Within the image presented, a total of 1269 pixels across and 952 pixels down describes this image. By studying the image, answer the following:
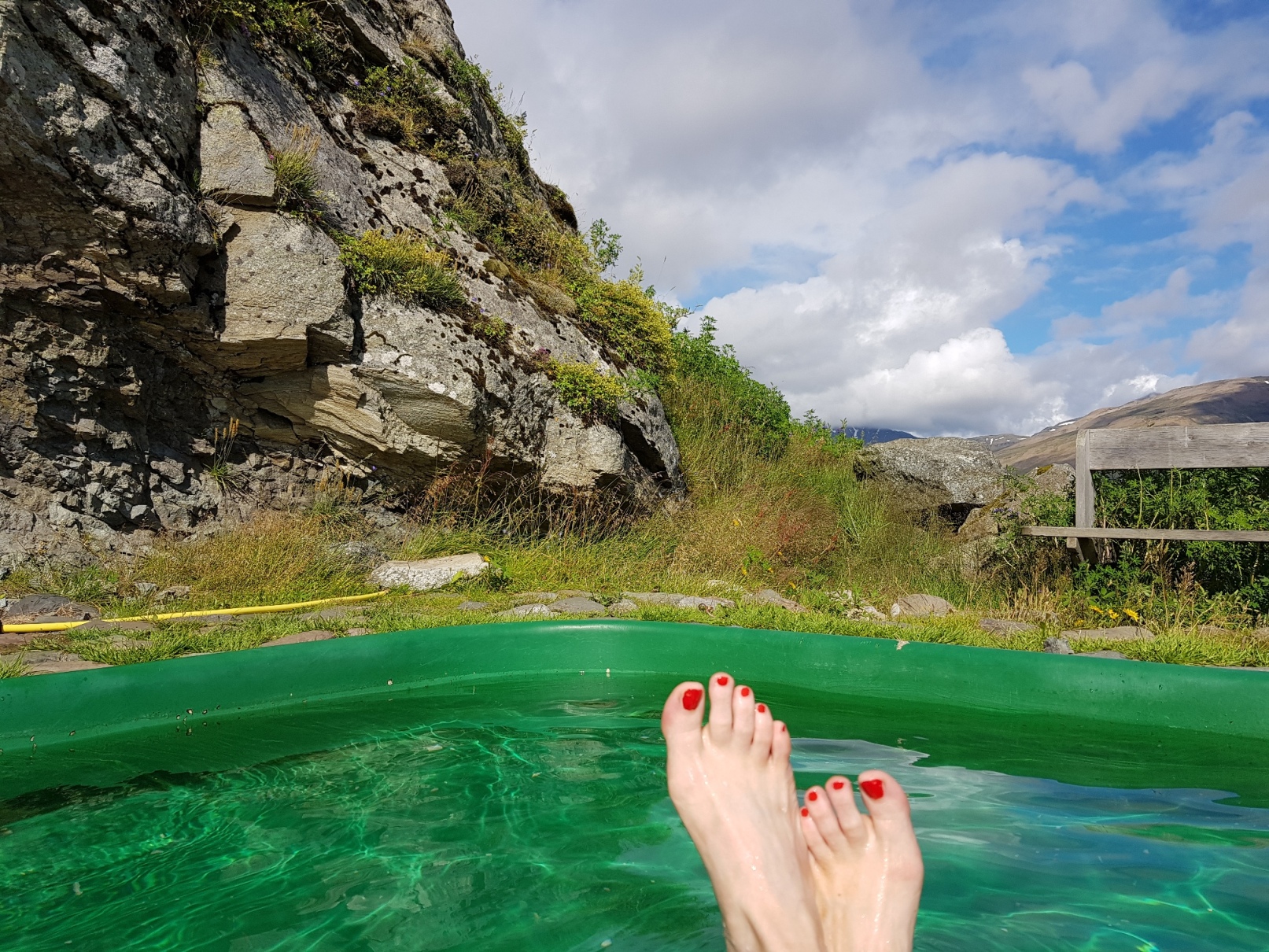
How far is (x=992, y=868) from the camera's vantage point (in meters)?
1.73

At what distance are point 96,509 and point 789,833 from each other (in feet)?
14.8

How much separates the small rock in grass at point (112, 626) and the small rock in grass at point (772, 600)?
10.1ft

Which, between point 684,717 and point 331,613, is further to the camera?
point 331,613

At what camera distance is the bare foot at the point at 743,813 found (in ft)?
3.83

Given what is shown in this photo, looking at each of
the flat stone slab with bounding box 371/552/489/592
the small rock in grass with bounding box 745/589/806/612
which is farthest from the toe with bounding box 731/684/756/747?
the flat stone slab with bounding box 371/552/489/592

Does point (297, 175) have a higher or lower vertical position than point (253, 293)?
higher

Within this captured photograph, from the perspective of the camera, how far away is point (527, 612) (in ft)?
12.6

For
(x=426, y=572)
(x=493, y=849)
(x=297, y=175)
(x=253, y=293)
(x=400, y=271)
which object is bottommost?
(x=493, y=849)

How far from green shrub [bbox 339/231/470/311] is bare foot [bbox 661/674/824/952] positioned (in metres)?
4.48

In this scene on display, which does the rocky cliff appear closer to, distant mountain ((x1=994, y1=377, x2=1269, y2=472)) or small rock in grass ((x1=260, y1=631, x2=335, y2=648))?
small rock in grass ((x1=260, y1=631, x2=335, y2=648))

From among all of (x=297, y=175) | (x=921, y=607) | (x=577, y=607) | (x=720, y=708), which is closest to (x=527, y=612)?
(x=577, y=607)

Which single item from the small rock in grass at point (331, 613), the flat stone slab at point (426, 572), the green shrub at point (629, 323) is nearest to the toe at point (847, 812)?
the small rock in grass at point (331, 613)

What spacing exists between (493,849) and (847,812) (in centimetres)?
92

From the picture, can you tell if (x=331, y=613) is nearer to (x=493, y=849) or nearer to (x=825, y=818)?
(x=493, y=849)
